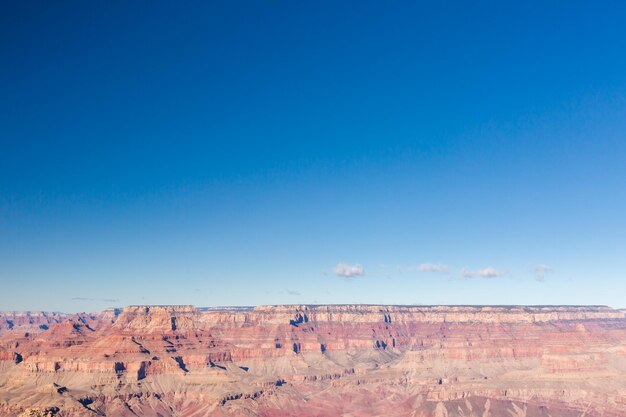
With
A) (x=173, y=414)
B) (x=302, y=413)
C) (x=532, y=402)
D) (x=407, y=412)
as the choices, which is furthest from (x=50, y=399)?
(x=532, y=402)

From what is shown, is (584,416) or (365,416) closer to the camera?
(584,416)

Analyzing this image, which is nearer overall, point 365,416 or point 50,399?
point 50,399

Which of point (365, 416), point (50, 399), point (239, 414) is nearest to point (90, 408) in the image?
point (50, 399)

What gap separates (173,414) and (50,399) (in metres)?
35.3

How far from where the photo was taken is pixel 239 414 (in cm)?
19062

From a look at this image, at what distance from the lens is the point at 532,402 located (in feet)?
654

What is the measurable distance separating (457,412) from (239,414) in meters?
64.6

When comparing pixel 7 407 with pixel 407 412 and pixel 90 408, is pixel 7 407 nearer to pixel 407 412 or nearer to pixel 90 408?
pixel 90 408

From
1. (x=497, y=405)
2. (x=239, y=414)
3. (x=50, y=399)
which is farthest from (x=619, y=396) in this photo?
(x=50, y=399)

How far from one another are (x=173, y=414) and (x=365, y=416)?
192ft

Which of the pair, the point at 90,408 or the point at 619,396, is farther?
the point at 619,396

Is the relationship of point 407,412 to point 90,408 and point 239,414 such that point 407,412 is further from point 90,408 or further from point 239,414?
point 90,408

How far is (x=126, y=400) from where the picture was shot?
641ft

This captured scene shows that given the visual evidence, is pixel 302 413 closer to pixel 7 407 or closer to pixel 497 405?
pixel 497 405
